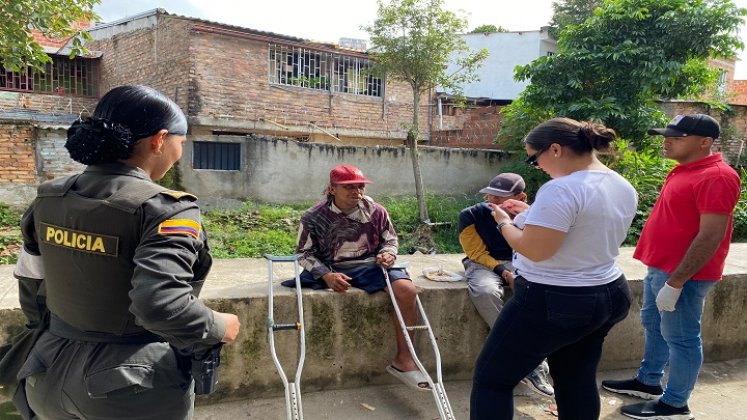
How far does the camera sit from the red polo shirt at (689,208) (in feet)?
9.16

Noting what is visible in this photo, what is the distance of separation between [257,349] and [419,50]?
28.9 feet

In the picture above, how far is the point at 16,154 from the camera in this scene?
944 cm

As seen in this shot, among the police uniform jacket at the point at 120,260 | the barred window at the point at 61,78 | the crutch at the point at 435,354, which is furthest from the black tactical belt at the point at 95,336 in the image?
the barred window at the point at 61,78

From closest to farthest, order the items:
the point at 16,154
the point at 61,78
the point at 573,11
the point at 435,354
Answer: the point at 435,354 < the point at 16,154 < the point at 61,78 < the point at 573,11

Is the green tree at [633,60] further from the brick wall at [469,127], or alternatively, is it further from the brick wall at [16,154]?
the brick wall at [16,154]

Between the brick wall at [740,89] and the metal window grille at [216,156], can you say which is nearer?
the metal window grille at [216,156]

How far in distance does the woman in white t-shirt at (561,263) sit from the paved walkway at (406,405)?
0.98 meters

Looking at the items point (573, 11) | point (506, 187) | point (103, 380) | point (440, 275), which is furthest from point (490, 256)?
point (573, 11)

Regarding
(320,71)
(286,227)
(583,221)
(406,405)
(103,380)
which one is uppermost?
(320,71)

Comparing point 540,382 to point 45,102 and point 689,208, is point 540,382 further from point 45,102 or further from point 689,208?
point 45,102

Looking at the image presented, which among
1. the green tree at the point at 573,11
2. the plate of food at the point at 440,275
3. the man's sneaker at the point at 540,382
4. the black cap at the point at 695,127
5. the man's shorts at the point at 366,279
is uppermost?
the green tree at the point at 573,11

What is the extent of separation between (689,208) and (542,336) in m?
1.36

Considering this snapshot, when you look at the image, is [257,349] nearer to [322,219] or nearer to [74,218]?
[322,219]

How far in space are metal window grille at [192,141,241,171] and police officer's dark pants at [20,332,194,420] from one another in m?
9.47
